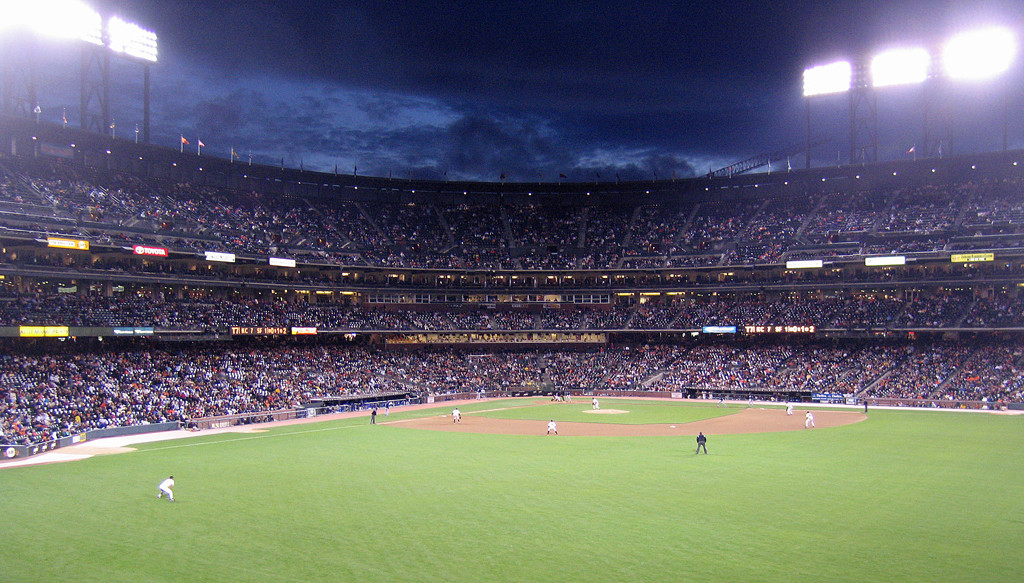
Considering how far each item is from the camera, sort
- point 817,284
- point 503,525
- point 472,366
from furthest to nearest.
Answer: point 472,366 → point 817,284 → point 503,525

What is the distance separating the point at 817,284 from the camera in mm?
70688

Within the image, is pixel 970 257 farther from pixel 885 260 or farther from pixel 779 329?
pixel 779 329

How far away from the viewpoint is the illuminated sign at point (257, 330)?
58469 millimetres

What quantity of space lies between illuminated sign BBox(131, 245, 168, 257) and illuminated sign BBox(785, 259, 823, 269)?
62275 millimetres

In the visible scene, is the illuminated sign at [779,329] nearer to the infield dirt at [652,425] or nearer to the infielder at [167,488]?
the infield dirt at [652,425]

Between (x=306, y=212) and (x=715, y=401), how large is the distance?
53.9 meters

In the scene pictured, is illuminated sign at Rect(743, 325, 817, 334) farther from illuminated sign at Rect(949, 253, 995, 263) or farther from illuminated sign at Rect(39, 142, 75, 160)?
illuminated sign at Rect(39, 142, 75, 160)

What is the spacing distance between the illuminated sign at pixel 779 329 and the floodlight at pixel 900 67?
2740 cm

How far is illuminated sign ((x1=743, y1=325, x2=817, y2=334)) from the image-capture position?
6744 centimetres

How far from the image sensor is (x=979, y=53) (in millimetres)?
61688

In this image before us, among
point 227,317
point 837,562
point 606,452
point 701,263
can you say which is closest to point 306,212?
point 227,317

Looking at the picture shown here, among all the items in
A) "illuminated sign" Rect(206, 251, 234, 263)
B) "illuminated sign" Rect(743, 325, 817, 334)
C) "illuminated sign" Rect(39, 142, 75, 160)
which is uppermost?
"illuminated sign" Rect(39, 142, 75, 160)

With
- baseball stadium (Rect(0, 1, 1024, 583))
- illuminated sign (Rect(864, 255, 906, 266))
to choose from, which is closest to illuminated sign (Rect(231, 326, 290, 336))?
baseball stadium (Rect(0, 1, 1024, 583))

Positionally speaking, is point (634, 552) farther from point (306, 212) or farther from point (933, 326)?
point (306, 212)
